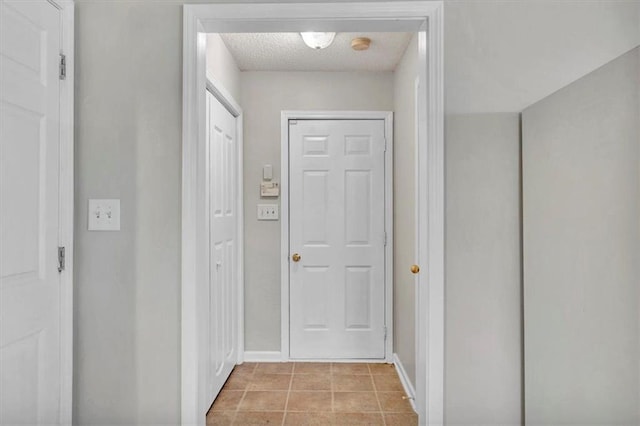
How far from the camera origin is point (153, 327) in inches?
60.3

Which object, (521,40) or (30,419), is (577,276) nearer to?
(521,40)

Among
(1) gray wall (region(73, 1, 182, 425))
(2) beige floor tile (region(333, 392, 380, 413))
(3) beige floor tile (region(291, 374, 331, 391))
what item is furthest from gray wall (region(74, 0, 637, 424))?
(3) beige floor tile (region(291, 374, 331, 391))

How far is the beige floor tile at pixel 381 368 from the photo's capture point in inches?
117

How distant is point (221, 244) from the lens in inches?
104

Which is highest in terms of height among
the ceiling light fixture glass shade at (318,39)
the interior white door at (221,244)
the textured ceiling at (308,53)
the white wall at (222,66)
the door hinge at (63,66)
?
the textured ceiling at (308,53)

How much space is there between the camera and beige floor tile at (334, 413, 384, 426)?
225cm

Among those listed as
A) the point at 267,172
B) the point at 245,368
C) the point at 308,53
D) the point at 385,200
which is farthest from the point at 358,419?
the point at 308,53

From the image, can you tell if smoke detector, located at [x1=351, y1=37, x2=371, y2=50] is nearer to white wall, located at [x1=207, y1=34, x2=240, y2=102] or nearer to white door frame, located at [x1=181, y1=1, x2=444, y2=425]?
white wall, located at [x1=207, y1=34, x2=240, y2=102]

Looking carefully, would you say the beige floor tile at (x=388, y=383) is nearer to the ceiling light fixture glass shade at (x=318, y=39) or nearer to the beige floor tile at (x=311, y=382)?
the beige floor tile at (x=311, y=382)

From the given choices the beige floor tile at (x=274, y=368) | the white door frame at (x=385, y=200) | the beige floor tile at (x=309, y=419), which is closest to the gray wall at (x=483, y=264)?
the beige floor tile at (x=309, y=419)

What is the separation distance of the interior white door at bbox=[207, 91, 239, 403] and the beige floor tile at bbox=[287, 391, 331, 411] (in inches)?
19.4

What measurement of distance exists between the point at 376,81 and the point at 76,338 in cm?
263

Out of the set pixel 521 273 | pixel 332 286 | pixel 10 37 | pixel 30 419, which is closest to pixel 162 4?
pixel 10 37

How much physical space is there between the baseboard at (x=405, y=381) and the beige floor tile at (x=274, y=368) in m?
0.80
